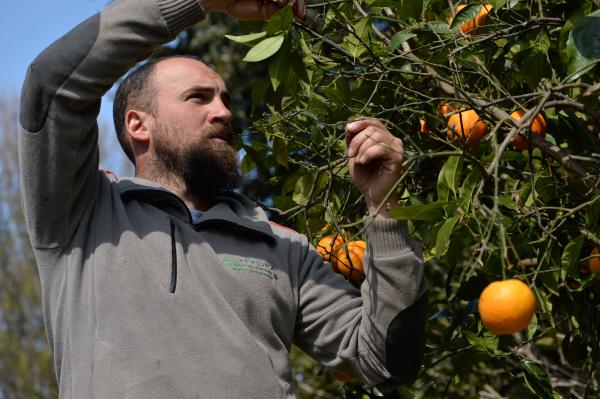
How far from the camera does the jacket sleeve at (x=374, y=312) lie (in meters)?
1.67

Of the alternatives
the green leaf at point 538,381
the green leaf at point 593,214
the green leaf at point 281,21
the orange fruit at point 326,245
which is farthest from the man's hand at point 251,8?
the green leaf at point 538,381

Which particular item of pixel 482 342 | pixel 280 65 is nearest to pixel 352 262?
pixel 482 342

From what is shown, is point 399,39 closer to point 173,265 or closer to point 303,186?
point 303,186

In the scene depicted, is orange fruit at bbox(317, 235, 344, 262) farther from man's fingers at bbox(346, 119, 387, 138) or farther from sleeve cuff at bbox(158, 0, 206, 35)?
sleeve cuff at bbox(158, 0, 206, 35)

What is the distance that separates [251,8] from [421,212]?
0.57m

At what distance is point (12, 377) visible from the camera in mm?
12773

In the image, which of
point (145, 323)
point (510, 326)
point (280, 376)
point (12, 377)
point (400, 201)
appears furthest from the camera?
point (12, 377)

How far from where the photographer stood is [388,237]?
166cm

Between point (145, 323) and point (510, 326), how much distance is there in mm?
675

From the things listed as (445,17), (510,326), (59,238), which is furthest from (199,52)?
(510,326)

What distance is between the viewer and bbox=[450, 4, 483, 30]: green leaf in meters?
1.77

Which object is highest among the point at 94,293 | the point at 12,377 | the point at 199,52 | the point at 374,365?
the point at 94,293

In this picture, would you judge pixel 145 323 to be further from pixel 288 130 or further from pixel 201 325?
pixel 288 130

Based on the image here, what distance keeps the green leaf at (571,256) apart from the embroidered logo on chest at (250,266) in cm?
59
